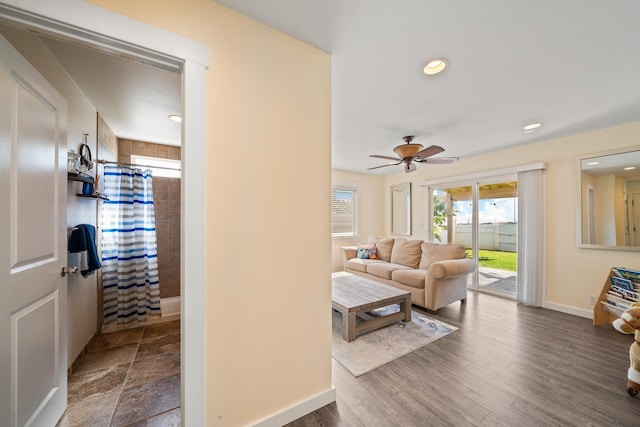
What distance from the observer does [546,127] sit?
2.91 metres

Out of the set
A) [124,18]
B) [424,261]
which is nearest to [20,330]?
[124,18]

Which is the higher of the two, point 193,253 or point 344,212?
point 344,212

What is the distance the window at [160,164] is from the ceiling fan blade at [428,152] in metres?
A: 3.30

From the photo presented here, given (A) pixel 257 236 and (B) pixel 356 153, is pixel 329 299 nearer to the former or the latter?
(A) pixel 257 236

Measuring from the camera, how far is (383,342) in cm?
239

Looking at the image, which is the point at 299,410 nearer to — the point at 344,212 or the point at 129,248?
the point at 129,248

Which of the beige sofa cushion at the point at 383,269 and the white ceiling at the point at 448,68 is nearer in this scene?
the white ceiling at the point at 448,68

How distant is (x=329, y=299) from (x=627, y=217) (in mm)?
3877

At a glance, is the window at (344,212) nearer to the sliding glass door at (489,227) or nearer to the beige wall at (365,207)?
the beige wall at (365,207)

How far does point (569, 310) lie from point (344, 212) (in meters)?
4.04

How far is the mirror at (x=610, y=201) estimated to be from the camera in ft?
8.97

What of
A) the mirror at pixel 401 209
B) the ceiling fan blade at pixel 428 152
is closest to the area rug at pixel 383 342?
the ceiling fan blade at pixel 428 152

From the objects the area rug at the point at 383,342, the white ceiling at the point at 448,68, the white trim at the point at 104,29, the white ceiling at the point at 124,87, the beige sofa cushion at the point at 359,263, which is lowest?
the area rug at the point at 383,342

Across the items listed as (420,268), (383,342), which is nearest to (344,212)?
(420,268)
